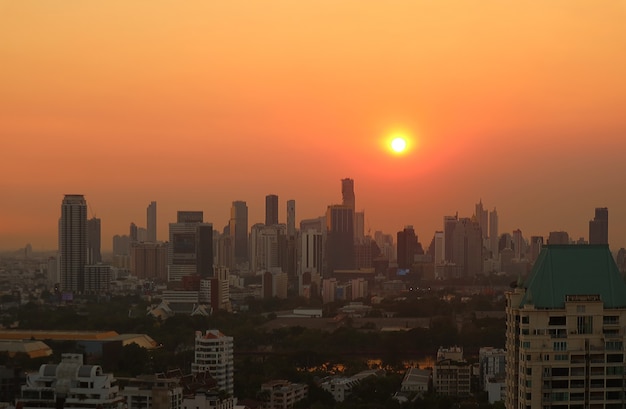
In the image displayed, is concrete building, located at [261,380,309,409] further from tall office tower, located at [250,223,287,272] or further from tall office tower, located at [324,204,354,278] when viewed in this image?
tall office tower, located at [324,204,354,278]

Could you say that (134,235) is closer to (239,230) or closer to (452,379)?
(239,230)

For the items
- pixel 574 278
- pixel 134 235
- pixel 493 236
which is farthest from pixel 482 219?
pixel 574 278

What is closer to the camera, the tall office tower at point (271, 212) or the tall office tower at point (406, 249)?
the tall office tower at point (406, 249)

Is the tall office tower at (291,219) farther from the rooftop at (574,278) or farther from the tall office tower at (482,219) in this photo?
the rooftop at (574,278)

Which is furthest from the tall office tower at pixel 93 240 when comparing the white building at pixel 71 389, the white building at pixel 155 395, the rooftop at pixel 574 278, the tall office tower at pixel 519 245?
the rooftop at pixel 574 278

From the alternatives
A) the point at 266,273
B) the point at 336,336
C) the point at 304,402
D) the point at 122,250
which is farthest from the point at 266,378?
the point at 122,250
